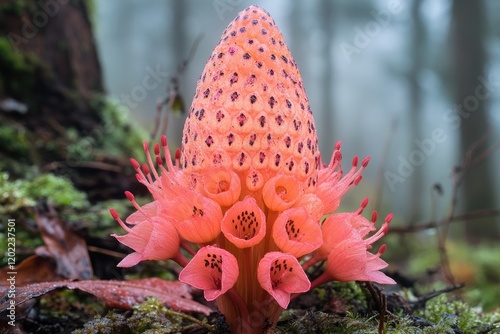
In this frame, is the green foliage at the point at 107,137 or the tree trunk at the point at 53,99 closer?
the tree trunk at the point at 53,99

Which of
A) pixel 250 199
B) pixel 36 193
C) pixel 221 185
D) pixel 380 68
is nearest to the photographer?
pixel 250 199

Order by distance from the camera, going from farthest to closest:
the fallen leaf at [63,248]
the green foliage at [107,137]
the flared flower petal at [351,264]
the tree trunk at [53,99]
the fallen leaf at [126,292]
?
the green foliage at [107,137] < the tree trunk at [53,99] < the fallen leaf at [63,248] < the fallen leaf at [126,292] < the flared flower petal at [351,264]

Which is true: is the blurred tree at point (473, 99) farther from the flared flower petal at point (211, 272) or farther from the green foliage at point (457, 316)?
the flared flower petal at point (211, 272)

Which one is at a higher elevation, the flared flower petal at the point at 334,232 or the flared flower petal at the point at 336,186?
the flared flower petal at the point at 336,186

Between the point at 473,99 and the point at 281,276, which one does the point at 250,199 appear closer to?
the point at 281,276

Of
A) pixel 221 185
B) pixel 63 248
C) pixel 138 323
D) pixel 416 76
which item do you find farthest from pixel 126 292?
pixel 416 76

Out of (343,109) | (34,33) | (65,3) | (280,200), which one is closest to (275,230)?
(280,200)

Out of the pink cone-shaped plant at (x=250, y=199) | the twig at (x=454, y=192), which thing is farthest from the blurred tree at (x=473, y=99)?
the pink cone-shaped plant at (x=250, y=199)

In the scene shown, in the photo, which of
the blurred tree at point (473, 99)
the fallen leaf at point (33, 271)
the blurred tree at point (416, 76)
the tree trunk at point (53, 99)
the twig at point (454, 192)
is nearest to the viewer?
the fallen leaf at point (33, 271)
